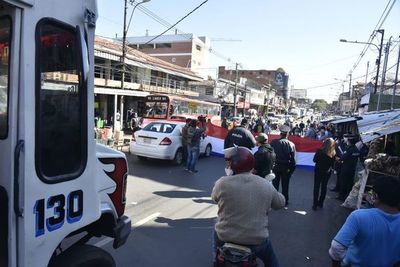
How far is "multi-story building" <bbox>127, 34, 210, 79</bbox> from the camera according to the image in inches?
2477

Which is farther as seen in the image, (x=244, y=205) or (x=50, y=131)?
(x=244, y=205)

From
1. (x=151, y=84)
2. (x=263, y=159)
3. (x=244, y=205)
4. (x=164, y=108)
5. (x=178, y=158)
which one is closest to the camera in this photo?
(x=244, y=205)

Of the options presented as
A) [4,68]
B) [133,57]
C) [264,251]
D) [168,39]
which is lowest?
[264,251]

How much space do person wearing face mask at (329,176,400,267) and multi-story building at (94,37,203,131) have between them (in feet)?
65.9

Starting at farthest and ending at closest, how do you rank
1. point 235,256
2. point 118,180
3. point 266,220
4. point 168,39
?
point 168,39 → point 118,180 → point 266,220 → point 235,256

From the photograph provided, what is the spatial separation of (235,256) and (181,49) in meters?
63.0

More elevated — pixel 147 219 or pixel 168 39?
pixel 168 39

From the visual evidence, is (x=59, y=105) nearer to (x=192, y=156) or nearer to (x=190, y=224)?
(x=190, y=224)

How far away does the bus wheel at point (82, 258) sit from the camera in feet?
9.33

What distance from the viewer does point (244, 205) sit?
9.89 feet

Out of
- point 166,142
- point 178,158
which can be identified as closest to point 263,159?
point 166,142

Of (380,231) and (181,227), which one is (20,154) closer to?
(380,231)

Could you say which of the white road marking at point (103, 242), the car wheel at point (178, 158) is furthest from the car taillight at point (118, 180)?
the car wheel at point (178, 158)

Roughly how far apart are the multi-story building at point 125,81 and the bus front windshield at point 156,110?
2.04 meters
